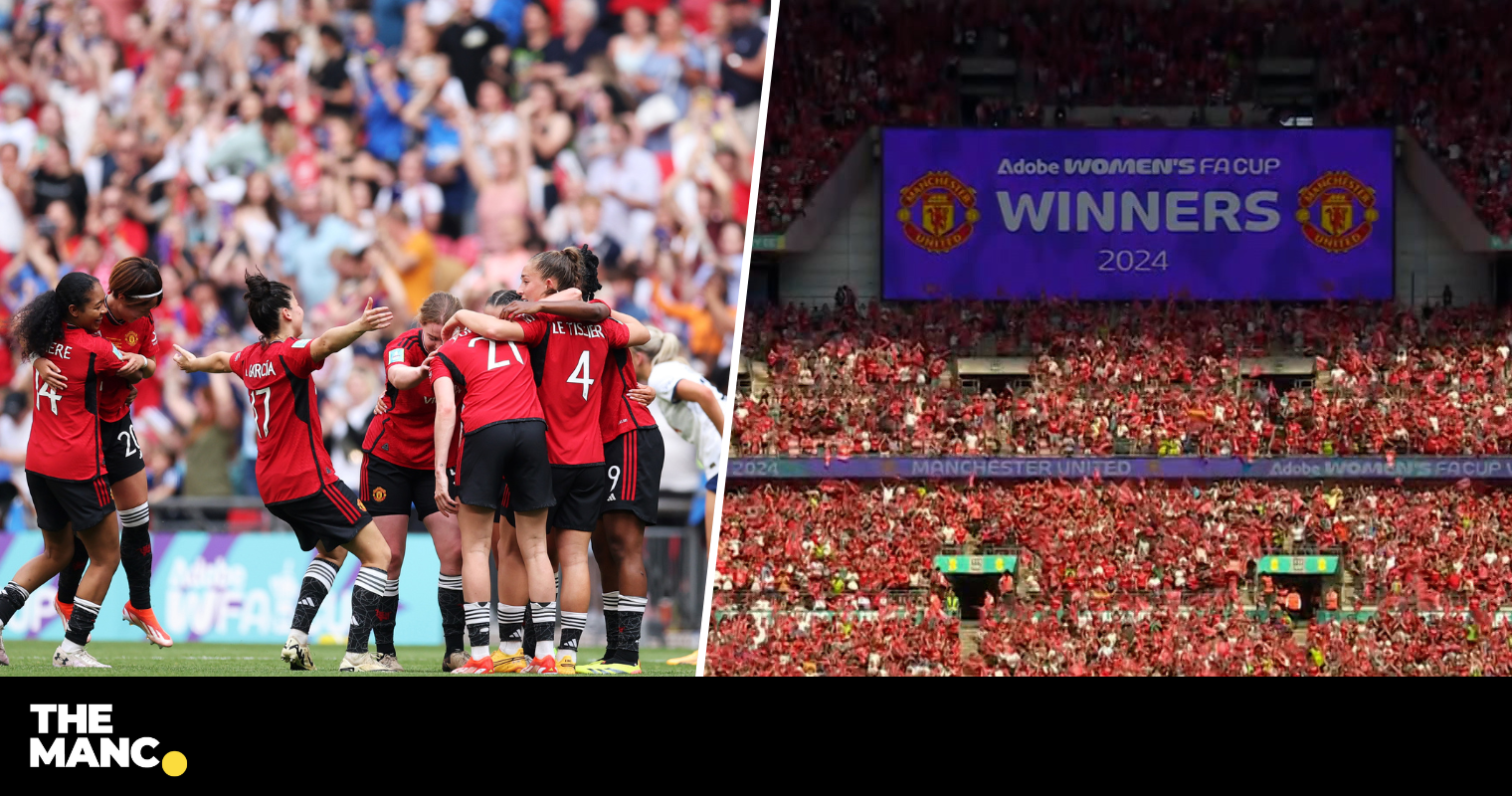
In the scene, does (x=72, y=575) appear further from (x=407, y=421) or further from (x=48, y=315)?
(x=407, y=421)

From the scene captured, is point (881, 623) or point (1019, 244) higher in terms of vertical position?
point (1019, 244)

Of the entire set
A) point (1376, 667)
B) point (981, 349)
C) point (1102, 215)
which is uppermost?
point (1102, 215)

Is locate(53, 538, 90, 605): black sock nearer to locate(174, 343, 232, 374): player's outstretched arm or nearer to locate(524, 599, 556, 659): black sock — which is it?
locate(174, 343, 232, 374): player's outstretched arm

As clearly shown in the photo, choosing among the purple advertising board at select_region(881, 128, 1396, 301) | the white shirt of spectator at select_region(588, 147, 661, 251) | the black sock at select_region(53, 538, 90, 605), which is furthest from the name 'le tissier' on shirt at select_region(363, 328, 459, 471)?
the purple advertising board at select_region(881, 128, 1396, 301)

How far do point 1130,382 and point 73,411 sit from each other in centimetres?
1185

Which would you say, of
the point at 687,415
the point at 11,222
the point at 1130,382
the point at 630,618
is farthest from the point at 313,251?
the point at 630,618

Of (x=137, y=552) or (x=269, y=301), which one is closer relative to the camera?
(x=269, y=301)

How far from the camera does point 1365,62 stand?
19281mm

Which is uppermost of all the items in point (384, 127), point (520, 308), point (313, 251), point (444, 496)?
point (384, 127)

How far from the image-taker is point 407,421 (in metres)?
8.28
